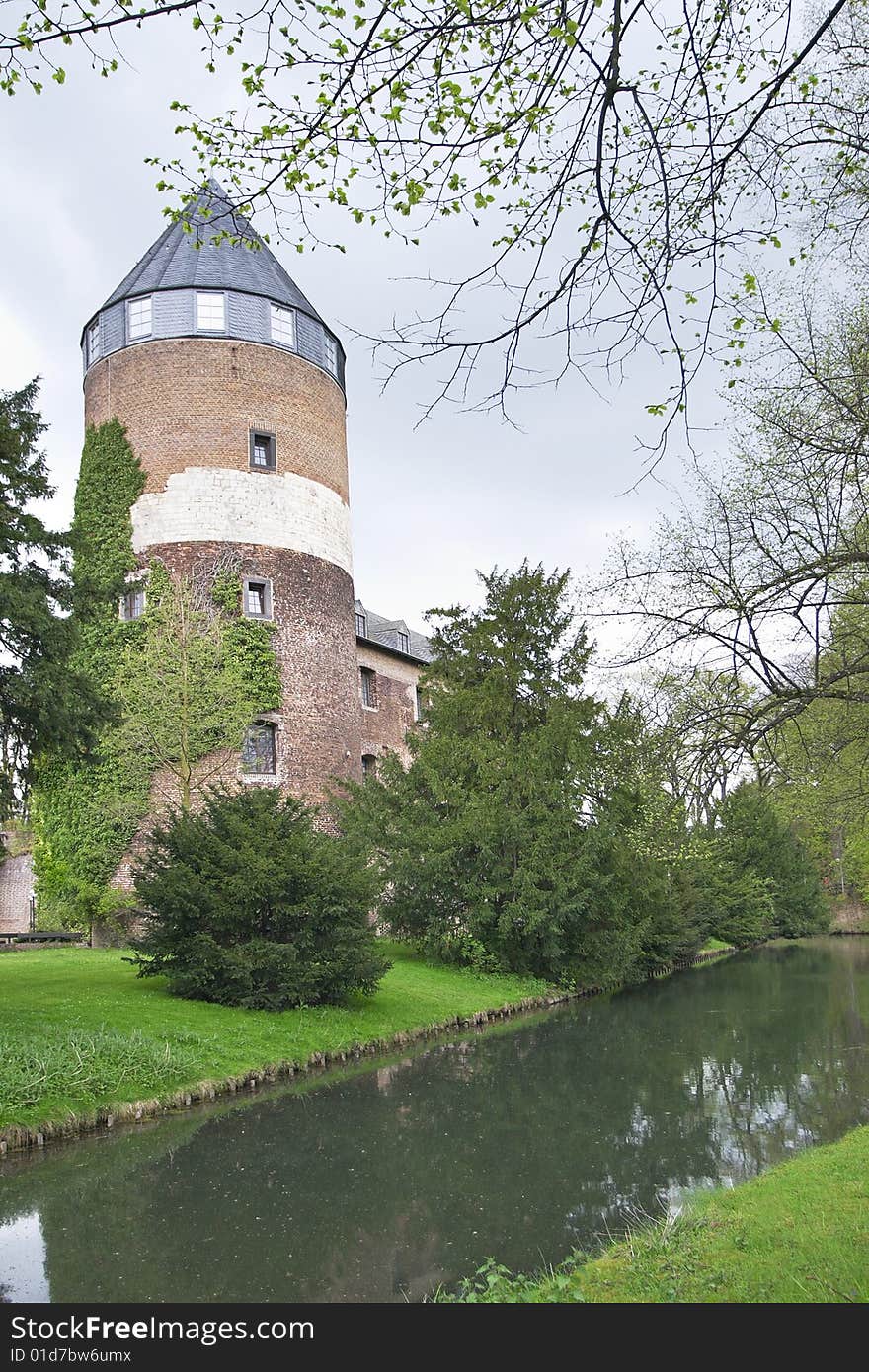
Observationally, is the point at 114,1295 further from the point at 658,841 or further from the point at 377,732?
the point at 377,732

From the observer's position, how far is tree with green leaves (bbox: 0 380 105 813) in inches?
435

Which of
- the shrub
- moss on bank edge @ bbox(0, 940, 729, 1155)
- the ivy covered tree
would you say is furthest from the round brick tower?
the shrub

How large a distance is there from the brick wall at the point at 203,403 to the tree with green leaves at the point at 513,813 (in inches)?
269

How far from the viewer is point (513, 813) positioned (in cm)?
2059

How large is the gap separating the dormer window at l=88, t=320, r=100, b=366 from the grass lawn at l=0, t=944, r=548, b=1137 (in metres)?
16.1

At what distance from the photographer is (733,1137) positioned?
9648mm

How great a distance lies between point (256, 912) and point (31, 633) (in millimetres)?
5448

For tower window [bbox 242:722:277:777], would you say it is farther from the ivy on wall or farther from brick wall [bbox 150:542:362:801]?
the ivy on wall

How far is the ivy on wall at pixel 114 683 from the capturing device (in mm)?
24094

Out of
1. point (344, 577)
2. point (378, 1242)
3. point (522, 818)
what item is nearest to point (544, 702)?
point (522, 818)

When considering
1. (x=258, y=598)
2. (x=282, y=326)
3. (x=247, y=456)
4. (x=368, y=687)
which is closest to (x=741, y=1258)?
(x=258, y=598)

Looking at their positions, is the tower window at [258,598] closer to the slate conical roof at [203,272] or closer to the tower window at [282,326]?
the tower window at [282,326]

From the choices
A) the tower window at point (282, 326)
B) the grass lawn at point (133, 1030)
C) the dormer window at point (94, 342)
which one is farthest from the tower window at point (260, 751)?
the dormer window at point (94, 342)

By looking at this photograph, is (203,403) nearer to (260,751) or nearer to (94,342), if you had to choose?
(94,342)
